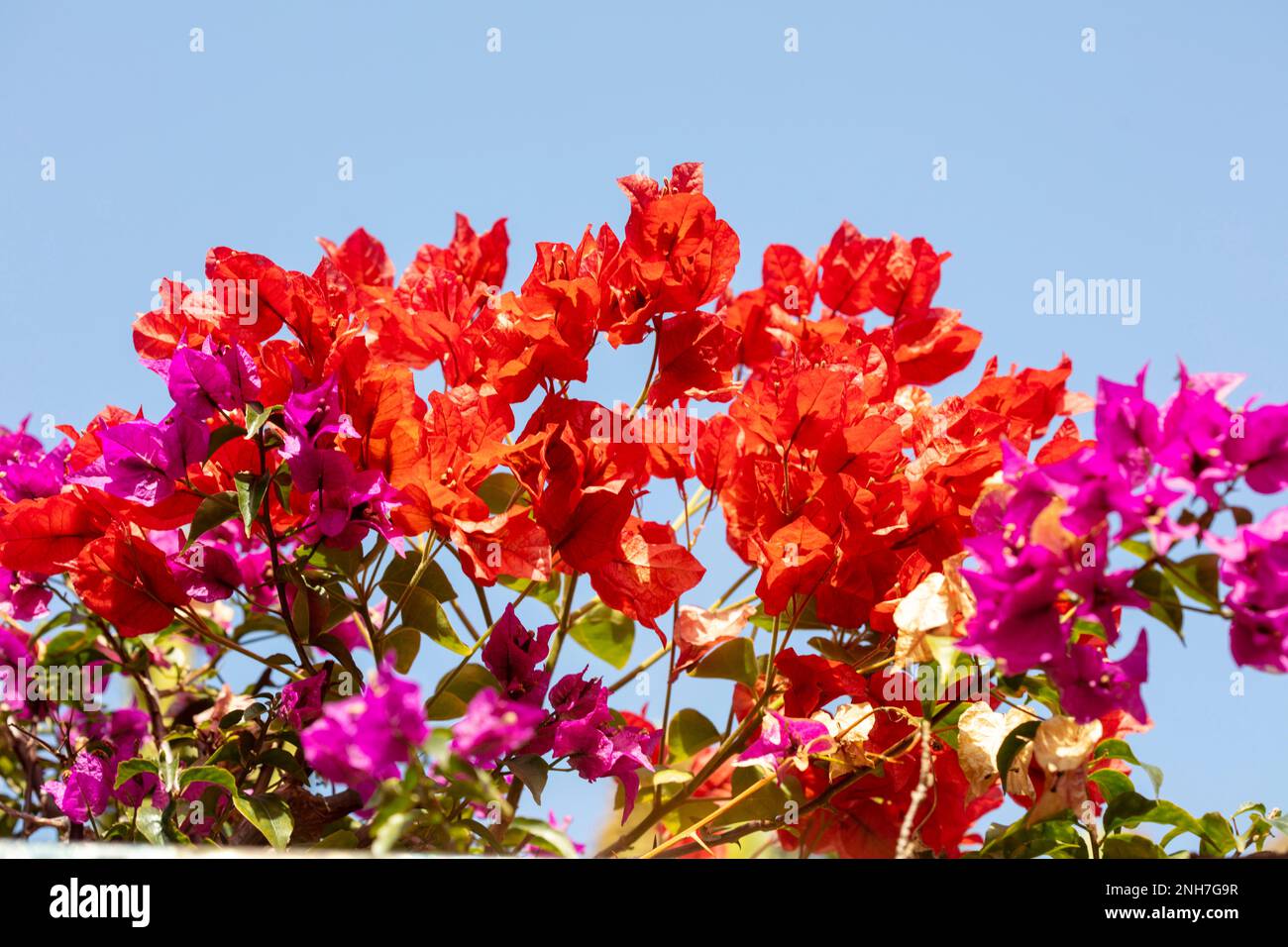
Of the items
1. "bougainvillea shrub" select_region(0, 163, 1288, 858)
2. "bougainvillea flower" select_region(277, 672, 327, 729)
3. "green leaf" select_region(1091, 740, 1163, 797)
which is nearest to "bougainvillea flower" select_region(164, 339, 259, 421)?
"bougainvillea shrub" select_region(0, 163, 1288, 858)

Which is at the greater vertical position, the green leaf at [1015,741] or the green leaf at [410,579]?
the green leaf at [410,579]

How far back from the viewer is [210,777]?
0.76 metres

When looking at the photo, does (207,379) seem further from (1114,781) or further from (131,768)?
(1114,781)

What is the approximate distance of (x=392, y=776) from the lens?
1.61 ft

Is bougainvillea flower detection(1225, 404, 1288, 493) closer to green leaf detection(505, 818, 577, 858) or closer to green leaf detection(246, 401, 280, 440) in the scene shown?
green leaf detection(505, 818, 577, 858)

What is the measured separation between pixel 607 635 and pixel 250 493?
1.58ft

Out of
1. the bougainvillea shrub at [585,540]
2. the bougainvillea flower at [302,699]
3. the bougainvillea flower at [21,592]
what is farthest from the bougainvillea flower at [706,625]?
the bougainvillea flower at [21,592]

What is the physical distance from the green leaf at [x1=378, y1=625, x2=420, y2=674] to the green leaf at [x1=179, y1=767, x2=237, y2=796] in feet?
0.69

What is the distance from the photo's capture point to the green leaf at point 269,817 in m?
0.76

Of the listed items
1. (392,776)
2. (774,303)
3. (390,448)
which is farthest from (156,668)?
(392,776)

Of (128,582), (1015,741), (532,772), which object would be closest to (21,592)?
(128,582)

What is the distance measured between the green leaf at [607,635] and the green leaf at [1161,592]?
609 millimetres

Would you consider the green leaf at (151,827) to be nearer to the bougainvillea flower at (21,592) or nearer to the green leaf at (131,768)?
the green leaf at (131,768)

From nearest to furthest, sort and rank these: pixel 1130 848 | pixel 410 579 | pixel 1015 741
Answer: pixel 1015 741 → pixel 1130 848 → pixel 410 579
